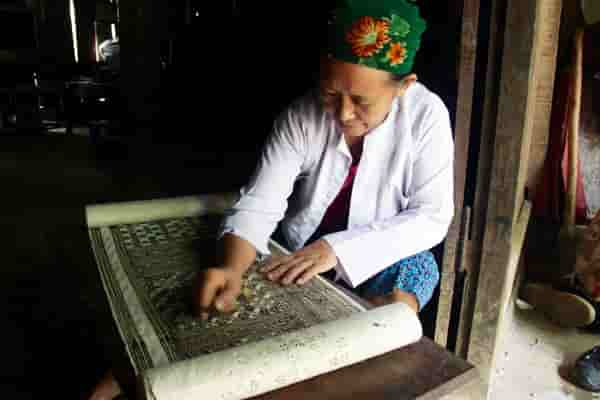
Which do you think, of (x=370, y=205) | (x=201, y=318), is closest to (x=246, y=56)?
(x=370, y=205)

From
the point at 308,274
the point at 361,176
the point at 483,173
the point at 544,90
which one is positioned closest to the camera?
the point at 308,274

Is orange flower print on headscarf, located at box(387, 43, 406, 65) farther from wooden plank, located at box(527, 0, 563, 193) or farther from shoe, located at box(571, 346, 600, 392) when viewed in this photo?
shoe, located at box(571, 346, 600, 392)

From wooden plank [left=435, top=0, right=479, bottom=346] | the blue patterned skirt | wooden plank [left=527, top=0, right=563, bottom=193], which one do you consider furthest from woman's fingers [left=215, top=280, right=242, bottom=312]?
wooden plank [left=527, top=0, right=563, bottom=193]

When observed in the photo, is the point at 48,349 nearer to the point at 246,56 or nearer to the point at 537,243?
the point at 246,56

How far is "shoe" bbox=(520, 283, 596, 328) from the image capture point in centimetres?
208

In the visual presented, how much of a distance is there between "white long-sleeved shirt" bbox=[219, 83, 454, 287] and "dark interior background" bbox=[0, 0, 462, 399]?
0.33m

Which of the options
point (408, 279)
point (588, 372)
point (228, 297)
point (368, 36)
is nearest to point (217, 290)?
point (228, 297)

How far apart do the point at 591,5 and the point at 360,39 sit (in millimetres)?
1466

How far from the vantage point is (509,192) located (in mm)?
1420

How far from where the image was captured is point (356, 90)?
42.4 inches

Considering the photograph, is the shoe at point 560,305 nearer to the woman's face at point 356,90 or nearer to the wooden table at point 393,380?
the woman's face at point 356,90

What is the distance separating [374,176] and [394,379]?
69 centimetres

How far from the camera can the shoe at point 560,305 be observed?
2.08 metres

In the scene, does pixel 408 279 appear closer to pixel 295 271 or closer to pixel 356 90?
pixel 295 271
